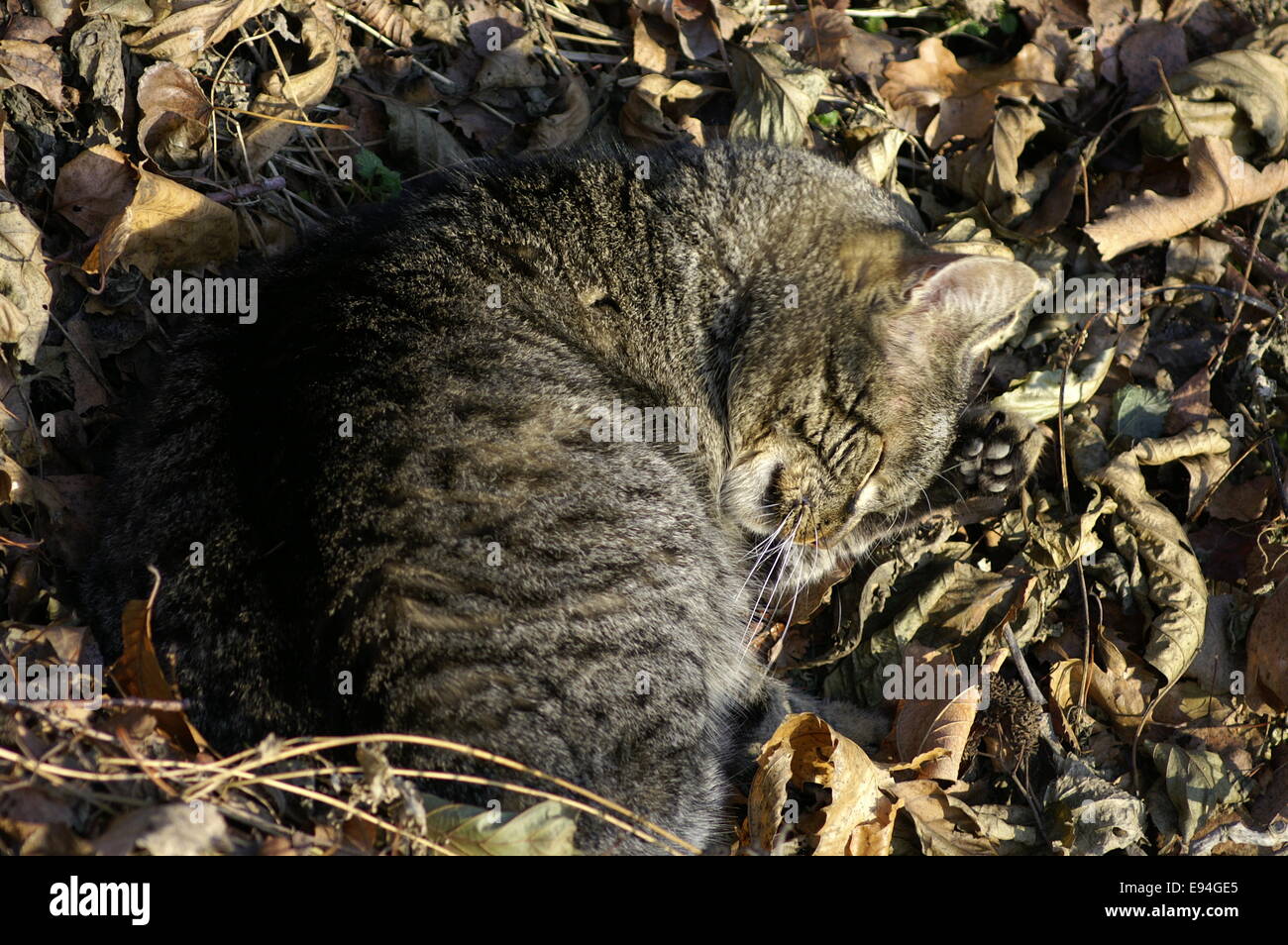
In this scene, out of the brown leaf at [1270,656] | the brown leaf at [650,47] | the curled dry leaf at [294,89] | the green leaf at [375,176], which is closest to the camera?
the brown leaf at [1270,656]

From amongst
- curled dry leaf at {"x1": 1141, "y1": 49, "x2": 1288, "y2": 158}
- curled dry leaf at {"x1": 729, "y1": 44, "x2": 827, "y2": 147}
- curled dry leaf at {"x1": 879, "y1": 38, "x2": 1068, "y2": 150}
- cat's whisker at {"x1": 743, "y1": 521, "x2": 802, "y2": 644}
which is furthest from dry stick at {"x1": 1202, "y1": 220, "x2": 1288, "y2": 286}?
cat's whisker at {"x1": 743, "y1": 521, "x2": 802, "y2": 644}

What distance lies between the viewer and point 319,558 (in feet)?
8.65

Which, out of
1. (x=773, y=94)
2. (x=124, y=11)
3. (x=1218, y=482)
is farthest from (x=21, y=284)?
(x=1218, y=482)

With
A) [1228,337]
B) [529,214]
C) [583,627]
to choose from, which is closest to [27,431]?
[529,214]

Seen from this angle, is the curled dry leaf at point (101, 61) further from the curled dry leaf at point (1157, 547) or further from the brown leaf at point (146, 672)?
the curled dry leaf at point (1157, 547)

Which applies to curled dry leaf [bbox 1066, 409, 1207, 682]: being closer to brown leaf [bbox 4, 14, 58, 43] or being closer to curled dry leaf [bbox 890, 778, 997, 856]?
curled dry leaf [bbox 890, 778, 997, 856]

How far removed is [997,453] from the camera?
12.5 ft

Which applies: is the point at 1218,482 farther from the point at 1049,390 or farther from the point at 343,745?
the point at 343,745

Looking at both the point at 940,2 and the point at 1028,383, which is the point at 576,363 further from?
the point at 940,2

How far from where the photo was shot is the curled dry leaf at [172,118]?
12.0ft

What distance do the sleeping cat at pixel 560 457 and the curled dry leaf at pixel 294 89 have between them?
2.68ft

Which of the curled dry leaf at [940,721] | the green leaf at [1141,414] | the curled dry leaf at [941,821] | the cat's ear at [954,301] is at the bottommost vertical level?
the curled dry leaf at [941,821]

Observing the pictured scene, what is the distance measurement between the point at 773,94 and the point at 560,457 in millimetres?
2128

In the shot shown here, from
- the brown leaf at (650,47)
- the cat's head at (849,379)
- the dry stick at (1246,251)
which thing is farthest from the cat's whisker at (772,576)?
the dry stick at (1246,251)
